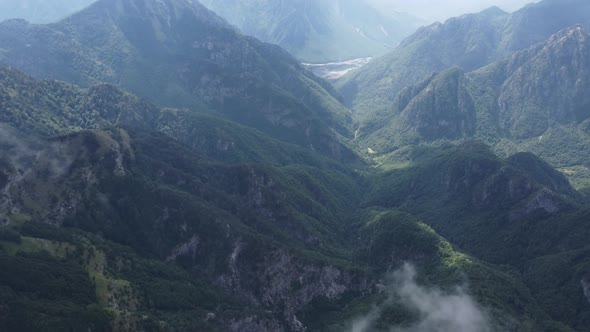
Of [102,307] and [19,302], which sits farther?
[102,307]

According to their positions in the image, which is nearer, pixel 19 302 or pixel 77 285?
pixel 19 302

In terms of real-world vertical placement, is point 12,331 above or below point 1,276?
below

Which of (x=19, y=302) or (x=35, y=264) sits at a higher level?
(x=35, y=264)

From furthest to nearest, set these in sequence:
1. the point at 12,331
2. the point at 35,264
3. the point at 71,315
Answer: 1. the point at 35,264
2. the point at 71,315
3. the point at 12,331

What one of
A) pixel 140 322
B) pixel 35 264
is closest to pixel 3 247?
pixel 35 264

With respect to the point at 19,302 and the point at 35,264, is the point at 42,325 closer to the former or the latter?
the point at 19,302

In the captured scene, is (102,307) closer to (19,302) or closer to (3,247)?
(19,302)

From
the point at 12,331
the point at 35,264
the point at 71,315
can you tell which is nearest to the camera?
the point at 12,331

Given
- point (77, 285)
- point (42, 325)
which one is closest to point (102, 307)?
point (77, 285)

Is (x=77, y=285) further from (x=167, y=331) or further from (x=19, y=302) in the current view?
(x=167, y=331)
